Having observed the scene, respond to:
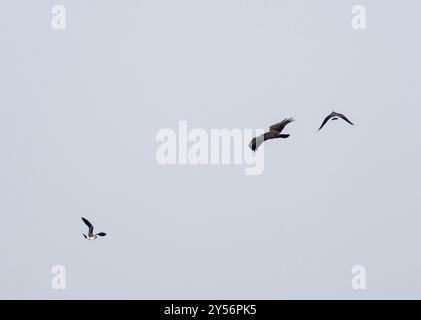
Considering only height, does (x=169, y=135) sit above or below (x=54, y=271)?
above

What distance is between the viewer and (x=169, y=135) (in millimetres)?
98750
